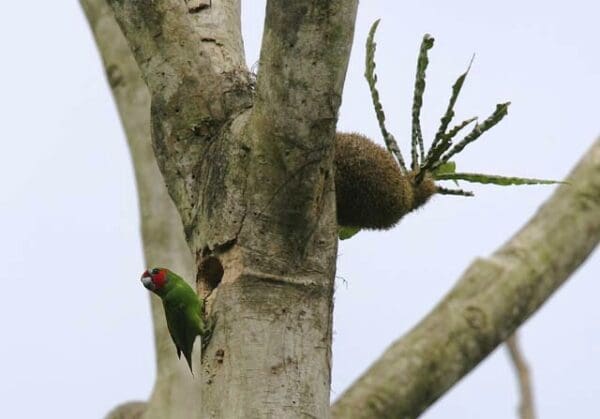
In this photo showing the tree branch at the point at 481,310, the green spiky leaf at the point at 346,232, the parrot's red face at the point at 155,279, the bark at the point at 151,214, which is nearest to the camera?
the green spiky leaf at the point at 346,232

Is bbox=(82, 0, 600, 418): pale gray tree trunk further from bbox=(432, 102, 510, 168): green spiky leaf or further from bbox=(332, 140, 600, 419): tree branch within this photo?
bbox=(332, 140, 600, 419): tree branch

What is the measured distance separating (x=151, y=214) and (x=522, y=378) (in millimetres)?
2551

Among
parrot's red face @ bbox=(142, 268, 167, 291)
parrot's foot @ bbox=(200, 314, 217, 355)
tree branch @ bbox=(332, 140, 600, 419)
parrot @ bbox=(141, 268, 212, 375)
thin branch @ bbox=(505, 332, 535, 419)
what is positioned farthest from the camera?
thin branch @ bbox=(505, 332, 535, 419)

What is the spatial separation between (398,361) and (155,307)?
127 centimetres

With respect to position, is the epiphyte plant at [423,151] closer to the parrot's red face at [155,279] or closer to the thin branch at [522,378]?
the parrot's red face at [155,279]

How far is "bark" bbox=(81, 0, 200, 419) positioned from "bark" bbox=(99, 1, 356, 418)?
2.82 metres

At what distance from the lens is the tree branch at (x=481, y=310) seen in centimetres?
555

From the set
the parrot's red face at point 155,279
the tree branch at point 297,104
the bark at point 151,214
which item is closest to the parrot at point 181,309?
the parrot's red face at point 155,279

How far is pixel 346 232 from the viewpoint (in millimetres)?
3301

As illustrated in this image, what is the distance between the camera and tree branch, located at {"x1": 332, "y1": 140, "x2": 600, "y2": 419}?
18.2 feet

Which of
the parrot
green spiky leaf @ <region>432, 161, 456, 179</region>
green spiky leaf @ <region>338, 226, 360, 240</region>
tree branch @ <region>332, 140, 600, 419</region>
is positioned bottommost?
tree branch @ <region>332, 140, 600, 419</region>

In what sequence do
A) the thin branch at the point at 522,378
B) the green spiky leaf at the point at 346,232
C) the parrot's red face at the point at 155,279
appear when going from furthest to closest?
the thin branch at the point at 522,378
the parrot's red face at the point at 155,279
the green spiky leaf at the point at 346,232

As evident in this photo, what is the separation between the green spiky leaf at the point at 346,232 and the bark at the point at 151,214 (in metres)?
2.43

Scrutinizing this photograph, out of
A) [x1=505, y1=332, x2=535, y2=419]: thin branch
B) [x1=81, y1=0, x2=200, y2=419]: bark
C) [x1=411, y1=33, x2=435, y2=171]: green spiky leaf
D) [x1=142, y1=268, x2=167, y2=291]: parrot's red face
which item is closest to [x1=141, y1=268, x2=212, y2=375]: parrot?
[x1=142, y1=268, x2=167, y2=291]: parrot's red face
